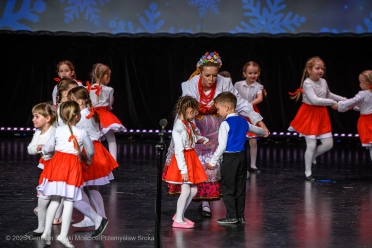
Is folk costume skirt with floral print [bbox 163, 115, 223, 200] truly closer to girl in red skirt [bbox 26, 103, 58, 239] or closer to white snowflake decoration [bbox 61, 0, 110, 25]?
girl in red skirt [bbox 26, 103, 58, 239]

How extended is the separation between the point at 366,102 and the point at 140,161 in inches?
121

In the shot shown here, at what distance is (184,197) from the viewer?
18.2 feet

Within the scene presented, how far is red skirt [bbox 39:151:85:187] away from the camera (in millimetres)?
4863

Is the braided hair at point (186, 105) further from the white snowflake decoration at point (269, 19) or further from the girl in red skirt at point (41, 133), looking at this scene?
the white snowflake decoration at point (269, 19)

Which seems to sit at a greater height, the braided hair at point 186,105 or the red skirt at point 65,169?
the braided hair at point 186,105

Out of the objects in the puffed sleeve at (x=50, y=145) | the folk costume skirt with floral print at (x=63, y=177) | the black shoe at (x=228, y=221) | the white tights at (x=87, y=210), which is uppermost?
the puffed sleeve at (x=50, y=145)

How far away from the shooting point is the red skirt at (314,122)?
325 inches

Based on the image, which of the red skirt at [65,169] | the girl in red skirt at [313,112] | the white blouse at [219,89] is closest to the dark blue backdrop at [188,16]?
the girl in red skirt at [313,112]

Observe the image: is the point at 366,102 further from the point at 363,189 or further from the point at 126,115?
the point at 126,115

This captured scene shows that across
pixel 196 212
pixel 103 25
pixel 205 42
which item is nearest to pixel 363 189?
pixel 196 212

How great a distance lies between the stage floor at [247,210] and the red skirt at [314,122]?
1.78 feet

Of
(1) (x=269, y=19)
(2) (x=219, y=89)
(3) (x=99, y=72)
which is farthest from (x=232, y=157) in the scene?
(1) (x=269, y=19)

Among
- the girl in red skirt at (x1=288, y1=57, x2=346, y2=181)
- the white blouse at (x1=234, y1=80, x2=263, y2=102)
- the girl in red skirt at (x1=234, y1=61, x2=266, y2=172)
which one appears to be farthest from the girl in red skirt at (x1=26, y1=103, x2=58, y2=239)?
the white blouse at (x1=234, y1=80, x2=263, y2=102)

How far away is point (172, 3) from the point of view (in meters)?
12.2
